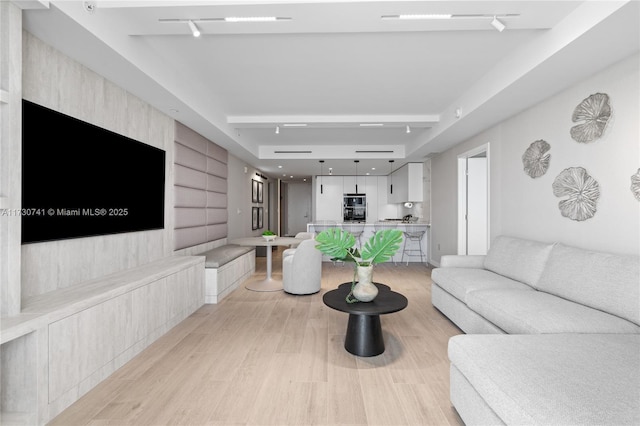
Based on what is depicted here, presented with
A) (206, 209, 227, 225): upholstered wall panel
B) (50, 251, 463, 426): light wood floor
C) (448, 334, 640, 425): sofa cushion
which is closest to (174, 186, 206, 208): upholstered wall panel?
(206, 209, 227, 225): upholstered wall panel

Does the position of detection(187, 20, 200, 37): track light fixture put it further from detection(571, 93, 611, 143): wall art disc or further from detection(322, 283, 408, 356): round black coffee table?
detection(571, 93, 611, 143): wall art disc

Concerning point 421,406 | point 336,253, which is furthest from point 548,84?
point 421,406

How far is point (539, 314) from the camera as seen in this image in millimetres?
2023

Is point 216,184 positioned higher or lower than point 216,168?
lower

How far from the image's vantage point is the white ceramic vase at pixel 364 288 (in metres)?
2.45

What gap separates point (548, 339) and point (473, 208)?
373cm

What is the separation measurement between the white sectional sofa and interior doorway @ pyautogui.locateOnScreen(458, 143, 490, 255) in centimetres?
188

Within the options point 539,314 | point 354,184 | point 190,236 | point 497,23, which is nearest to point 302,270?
point 190,236

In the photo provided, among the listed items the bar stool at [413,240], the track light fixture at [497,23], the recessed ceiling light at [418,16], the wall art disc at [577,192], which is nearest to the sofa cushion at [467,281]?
the wall art disc at [577,192]

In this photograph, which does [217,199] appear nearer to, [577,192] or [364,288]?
[364,288]

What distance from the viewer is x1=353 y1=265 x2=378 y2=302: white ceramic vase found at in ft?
8.02

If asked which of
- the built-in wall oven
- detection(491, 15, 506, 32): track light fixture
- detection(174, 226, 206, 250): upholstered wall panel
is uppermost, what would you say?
detection(491, 15, 506, 32): track light fixture

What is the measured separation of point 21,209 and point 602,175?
4.35 m

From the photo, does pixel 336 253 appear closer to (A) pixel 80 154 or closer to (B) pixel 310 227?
(A) pixel 80 154
